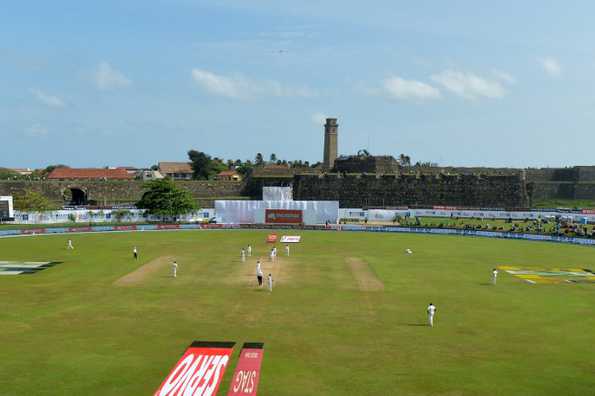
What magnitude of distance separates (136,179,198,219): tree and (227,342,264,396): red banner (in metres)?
52.6

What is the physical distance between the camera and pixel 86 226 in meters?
63.7

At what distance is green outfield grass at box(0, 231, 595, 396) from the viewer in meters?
15.6

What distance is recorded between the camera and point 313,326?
21156 mm

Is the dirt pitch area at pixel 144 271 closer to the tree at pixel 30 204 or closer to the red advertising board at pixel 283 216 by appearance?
the red advertising board at pixel 283 216

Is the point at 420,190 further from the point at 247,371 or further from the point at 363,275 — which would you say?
the point at 247,371

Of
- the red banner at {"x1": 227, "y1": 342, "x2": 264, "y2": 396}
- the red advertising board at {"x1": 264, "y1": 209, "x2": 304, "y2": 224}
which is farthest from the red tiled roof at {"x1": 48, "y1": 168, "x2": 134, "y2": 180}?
the red banner at {"x1": 227, "y1": 342, "x2": 264, "y2": 396}

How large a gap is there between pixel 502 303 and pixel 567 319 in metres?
3.43

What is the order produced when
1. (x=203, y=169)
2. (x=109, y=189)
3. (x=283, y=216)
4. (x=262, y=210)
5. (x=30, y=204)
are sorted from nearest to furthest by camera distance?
(x=262, y=210) < (x=283, y=216) < (x=30, y=204) < (x=109, y=189) < (x=203, y=169)

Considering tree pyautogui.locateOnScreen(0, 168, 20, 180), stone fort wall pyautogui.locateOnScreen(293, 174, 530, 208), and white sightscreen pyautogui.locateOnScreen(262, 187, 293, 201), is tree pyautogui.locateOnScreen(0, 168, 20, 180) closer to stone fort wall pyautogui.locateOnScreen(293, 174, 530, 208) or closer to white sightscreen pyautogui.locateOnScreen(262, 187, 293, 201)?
stone fort wall pyautogui.locateOnScreen(293, 174, 530, 208)

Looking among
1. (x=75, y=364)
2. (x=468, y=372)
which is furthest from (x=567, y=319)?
(x=75, y=364)

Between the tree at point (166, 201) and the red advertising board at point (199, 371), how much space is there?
52.0 meters

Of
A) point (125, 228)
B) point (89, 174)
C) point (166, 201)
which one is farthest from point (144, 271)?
point (89, 174)

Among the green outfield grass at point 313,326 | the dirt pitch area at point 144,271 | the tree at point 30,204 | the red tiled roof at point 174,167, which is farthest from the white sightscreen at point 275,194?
the red tiled roof at point 174,167

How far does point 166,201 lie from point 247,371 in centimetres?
5509
